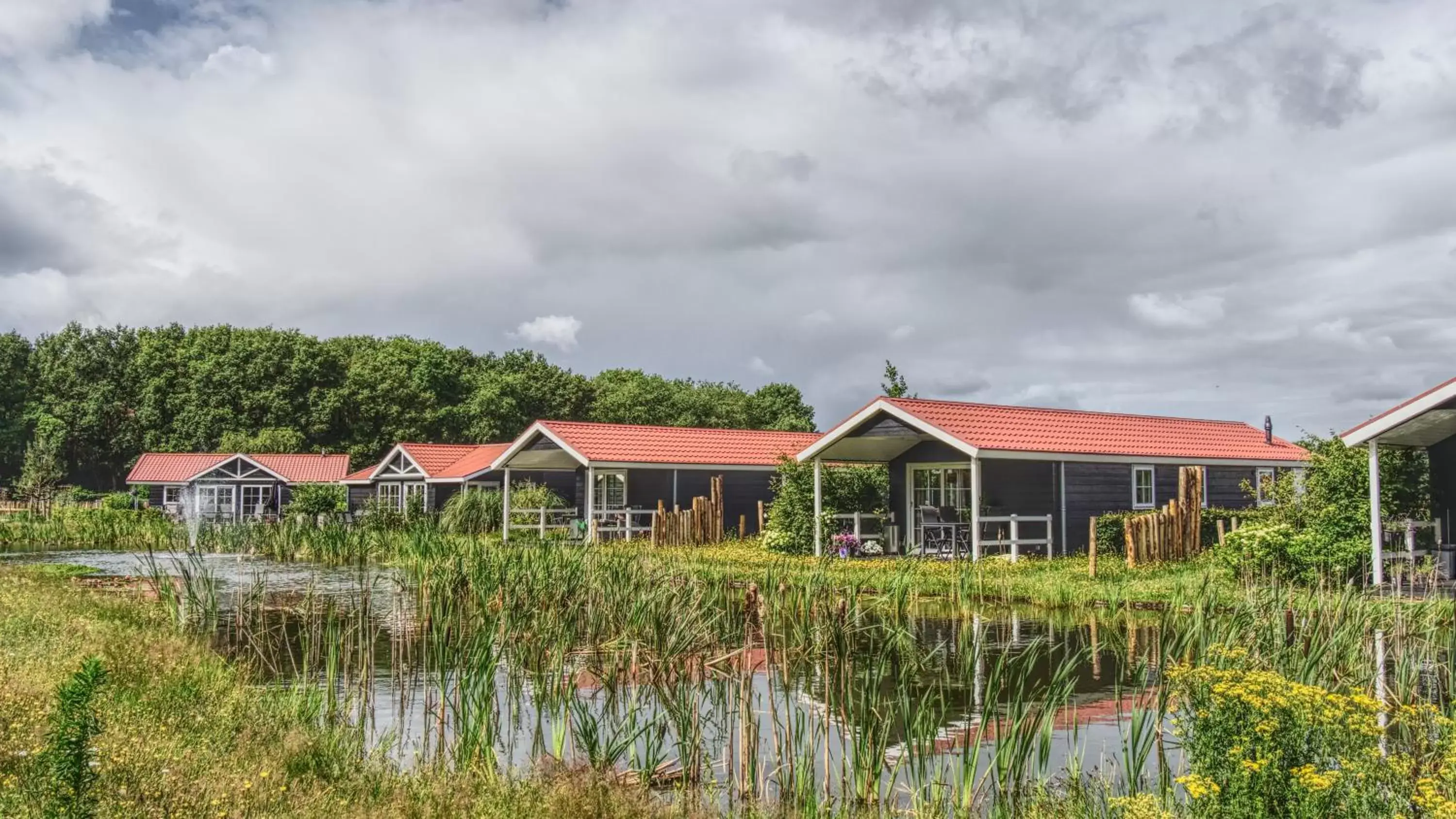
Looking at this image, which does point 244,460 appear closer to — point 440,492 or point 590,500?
point 440,492

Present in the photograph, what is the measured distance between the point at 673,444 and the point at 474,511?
5977mm

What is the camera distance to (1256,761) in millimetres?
5164

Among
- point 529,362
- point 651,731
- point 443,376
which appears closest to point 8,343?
point 443,376

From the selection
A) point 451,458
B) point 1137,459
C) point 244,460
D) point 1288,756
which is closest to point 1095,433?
point 1137,459

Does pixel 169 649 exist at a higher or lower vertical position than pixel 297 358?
lower

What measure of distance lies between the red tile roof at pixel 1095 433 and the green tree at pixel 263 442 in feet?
150

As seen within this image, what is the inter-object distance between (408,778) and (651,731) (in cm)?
223

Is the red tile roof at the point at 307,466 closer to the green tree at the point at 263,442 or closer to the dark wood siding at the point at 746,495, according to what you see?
the green tree at the point at 263,442

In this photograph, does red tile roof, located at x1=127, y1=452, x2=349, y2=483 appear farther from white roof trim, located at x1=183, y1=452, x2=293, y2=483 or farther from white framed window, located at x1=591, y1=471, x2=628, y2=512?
white framed window, located at x1=591, y1=471, x2=628, y2=512

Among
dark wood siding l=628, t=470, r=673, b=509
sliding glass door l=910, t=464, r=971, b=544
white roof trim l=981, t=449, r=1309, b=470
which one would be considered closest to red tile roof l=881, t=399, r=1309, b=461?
white roof trim l=981, t=449, r=1309, b=470

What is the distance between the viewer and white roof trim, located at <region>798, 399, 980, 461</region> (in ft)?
74.3

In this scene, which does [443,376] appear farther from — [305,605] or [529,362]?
[305,605]

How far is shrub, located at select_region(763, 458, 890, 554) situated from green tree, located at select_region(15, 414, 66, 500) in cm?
3402

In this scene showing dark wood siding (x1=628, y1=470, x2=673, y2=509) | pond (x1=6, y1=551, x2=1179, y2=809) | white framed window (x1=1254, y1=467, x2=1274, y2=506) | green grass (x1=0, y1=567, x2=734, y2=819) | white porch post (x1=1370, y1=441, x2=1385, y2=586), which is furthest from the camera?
dark wood siding (x1=628, y1=470, x2=673, y2=509)
